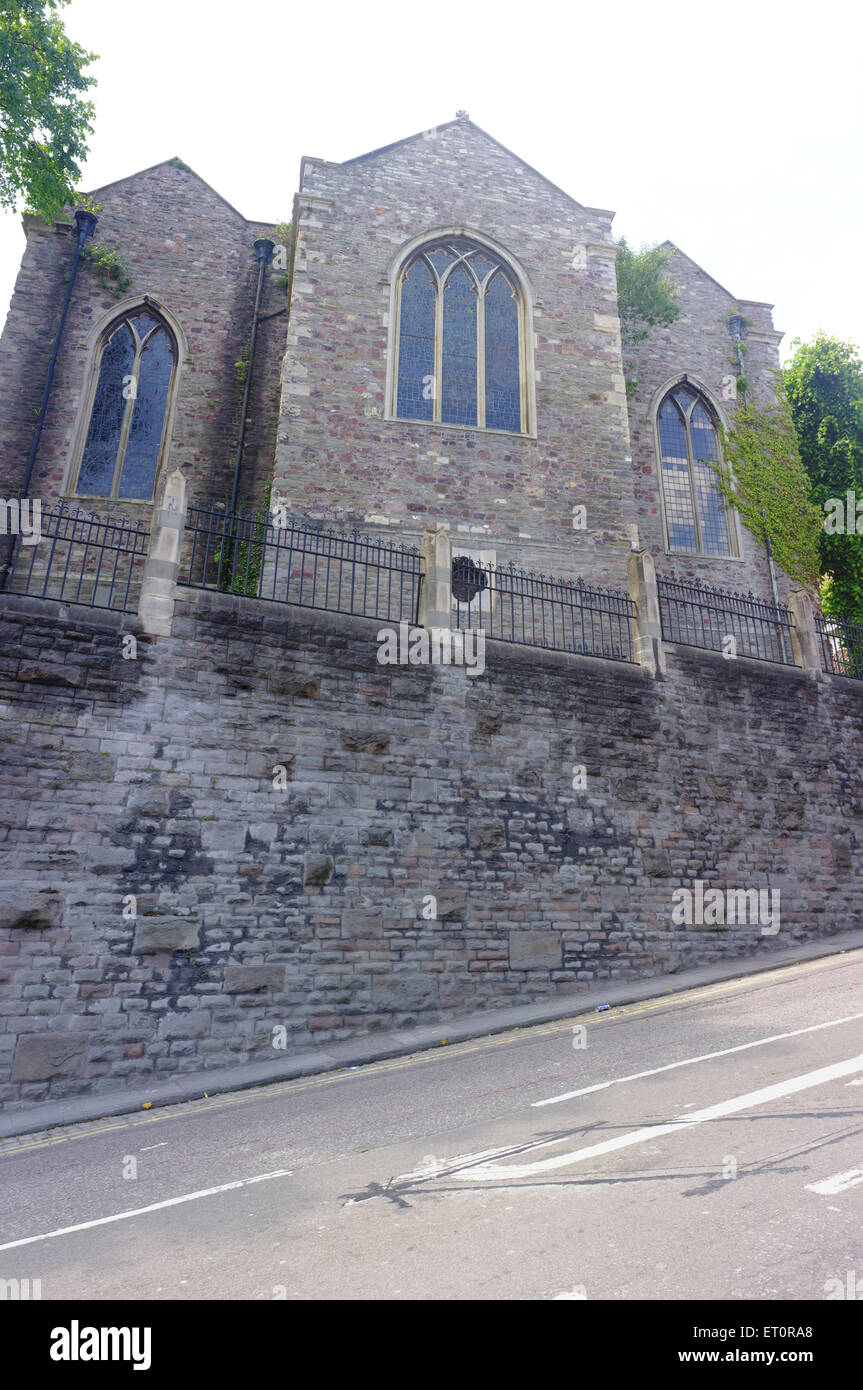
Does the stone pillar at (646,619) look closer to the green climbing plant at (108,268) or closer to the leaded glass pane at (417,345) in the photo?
the leaded glass pane at (417,345)

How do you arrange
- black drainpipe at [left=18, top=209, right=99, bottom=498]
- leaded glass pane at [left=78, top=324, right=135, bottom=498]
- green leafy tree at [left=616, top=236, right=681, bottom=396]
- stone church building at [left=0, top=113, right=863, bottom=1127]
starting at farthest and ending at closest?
green leafy tree at [left=616, top=236, right=681, bottom=396] → leaded glass pane at [left=78, top=324, right=135, bottom=498] → black drainpipe at [left=18, top=209, right=99, bottom=498] → stone church building at [left=0, top=113, right=863, bottom=1127]

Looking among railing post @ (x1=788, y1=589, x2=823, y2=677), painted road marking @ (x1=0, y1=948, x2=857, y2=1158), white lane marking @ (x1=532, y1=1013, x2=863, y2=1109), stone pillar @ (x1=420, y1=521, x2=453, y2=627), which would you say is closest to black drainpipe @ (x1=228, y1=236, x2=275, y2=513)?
stone pillar @ (x1=420, y1=521, x2=453, y2=627)

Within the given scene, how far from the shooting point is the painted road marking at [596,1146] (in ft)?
15.5

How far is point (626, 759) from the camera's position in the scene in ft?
36.9

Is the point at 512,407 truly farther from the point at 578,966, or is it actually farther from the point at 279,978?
the point at 279,978

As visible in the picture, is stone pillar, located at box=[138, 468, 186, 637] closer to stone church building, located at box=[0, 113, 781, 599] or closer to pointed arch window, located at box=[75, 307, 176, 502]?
stone church building, located at box=[0, 113, 781, 599]

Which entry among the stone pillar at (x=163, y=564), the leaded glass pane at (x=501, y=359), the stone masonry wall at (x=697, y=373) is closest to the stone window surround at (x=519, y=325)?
the leaded glass pane at (x=501, y=359)

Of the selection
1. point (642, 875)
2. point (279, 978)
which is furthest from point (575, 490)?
point (279, 978)

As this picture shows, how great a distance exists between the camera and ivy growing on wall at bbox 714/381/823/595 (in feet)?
65.8

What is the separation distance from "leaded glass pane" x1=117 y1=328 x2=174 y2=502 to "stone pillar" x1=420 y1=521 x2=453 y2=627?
29.8ft

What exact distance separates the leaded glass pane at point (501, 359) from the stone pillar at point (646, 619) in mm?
5624

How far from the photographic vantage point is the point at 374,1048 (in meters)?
8.37
